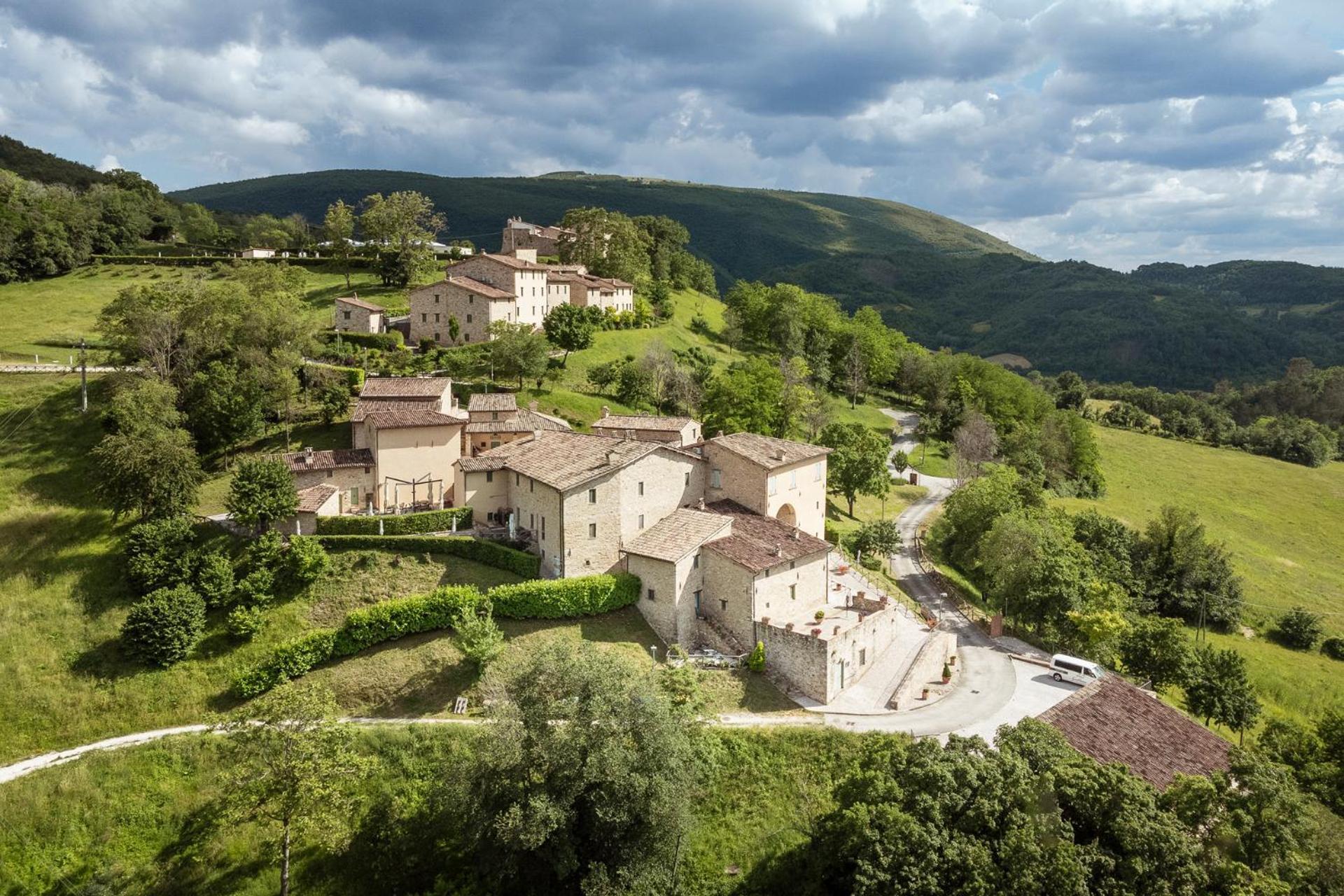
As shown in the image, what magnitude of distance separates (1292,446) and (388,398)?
450ft

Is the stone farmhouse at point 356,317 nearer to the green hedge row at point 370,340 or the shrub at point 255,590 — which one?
the green hedge row at point 370,340

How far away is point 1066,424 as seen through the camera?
334 feet

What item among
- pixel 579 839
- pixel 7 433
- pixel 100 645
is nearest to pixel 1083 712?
pixel 579 839

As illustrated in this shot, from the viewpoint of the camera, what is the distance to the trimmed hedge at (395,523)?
1618 inches

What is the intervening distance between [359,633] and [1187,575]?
68355 millimetres

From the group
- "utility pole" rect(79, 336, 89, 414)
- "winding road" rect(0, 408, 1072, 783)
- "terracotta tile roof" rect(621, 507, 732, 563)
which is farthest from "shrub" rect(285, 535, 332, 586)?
"utility pole" rect(79, 336, 89, 414)

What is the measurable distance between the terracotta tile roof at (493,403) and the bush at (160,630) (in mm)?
22550

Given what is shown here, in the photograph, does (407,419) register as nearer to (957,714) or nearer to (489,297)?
(489,297)

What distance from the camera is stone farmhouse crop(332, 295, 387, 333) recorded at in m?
72.0

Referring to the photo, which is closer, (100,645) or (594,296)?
(100,645)

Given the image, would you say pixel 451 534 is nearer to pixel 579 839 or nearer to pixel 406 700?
pixel 406 700

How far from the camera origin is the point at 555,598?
1476 inches

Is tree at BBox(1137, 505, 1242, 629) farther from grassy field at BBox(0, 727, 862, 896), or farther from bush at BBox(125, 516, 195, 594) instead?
bush at BBox(125, 516, 195, 594)

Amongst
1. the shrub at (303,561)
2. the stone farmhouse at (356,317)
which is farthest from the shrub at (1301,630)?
the stone farmhouse at (356,317)
